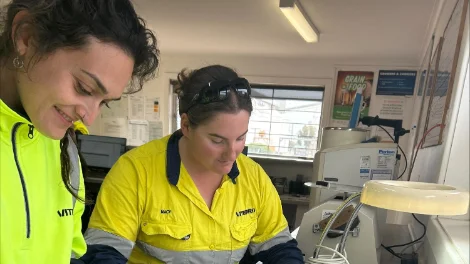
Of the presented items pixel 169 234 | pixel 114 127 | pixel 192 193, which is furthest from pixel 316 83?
pixel 169 234

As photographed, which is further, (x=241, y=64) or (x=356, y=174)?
(x=241, y=64)

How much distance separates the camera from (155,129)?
4926 mm

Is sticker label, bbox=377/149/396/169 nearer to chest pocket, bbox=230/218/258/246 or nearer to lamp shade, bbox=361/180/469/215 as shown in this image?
chest pocket, bbox=230/218/258/246

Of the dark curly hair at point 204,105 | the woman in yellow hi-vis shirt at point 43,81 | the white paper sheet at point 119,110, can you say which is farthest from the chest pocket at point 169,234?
the white paper sheet at point 119,110

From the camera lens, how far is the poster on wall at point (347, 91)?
13.9 ft

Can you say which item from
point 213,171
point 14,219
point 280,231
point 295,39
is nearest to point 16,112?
point 14,219

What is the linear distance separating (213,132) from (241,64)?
3577 millimetres

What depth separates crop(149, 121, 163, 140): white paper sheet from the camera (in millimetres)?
4910

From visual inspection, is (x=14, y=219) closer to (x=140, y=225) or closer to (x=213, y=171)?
(x=140, y=225)

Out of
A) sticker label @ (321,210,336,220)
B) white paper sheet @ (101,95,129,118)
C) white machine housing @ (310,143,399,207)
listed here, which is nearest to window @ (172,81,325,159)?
white paper sheet @ (101,95,129,118)

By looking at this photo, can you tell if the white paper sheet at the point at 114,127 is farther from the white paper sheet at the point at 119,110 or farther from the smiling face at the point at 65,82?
the smiling face at the point at 65,82

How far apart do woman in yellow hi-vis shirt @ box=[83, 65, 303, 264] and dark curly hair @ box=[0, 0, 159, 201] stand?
0.54 meters

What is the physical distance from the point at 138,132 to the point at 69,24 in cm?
458

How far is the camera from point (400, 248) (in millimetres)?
1601
